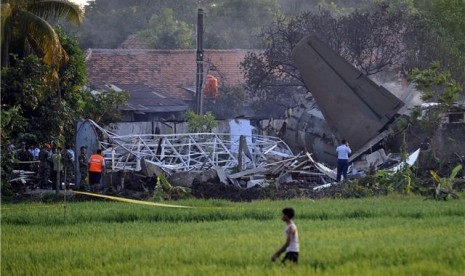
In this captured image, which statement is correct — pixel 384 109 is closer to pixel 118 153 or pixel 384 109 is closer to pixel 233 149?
pixel 233 149

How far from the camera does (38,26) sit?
33.7m

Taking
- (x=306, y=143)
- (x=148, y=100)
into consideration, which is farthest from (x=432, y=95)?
(x=148, y=100)

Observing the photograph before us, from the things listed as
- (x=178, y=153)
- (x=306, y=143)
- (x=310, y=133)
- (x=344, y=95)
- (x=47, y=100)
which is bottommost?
(x=178, y=153)

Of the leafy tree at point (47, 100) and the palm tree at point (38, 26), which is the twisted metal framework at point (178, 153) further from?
the palm tree at point (38, 26)

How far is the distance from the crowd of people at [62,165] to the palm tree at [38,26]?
10.5ft

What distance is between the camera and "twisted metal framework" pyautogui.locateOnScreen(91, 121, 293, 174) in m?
34.8

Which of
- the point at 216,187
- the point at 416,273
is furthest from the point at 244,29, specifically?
the point at 416,273

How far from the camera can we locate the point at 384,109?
119 feet

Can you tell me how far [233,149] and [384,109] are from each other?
19.2ft

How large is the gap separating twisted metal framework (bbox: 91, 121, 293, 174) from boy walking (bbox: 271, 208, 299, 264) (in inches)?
739

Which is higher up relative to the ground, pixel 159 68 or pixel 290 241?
pixel 159 68

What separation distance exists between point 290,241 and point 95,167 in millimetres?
17642

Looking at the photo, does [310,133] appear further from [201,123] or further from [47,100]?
[47,100]

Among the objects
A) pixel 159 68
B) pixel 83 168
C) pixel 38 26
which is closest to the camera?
pixel 83 168
